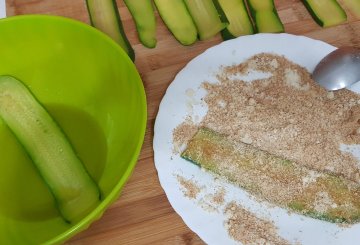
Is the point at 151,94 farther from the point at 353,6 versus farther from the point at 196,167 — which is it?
the point at 353,6

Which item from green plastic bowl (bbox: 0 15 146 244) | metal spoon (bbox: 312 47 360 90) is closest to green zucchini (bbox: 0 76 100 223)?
green plastic bowl (bbox: 0 15 146 244)

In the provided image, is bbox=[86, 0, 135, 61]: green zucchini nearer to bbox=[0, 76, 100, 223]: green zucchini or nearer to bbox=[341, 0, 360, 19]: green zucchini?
bbox=[0, 76, 100, 223]: green zucchini

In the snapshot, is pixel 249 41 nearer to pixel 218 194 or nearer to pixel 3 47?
pixel 218 194

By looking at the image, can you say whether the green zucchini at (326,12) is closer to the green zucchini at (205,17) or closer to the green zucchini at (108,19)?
the green zucchini at (205,17)

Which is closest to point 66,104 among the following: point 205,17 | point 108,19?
point 108,19

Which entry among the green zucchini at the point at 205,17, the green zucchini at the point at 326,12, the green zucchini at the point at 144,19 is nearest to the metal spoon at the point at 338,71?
the green zucchini at the point at 326,12

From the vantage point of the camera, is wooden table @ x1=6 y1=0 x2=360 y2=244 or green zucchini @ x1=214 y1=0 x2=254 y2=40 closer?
wooden table @ x1=6 y1=0 x2=360 y2=244

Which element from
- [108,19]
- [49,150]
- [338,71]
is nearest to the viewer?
[49,150]
